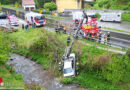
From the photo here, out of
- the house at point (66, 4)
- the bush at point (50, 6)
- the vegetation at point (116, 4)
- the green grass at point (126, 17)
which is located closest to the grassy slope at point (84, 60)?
the green grass at point (126, 17)

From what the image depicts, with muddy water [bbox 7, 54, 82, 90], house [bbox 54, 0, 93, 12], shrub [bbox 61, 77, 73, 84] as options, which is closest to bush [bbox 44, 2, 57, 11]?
house [bbox 54, 0, 93, 12]

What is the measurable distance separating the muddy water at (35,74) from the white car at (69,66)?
122 cm

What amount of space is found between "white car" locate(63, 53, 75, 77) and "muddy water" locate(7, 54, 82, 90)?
1.22m

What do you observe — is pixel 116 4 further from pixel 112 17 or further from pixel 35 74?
pixel 35 74

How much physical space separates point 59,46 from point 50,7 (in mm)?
27062

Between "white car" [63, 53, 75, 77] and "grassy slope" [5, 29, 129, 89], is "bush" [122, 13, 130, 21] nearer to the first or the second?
"grassy slope" [5, 29, 129, 89]

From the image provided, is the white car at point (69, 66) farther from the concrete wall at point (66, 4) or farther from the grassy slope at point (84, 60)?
the concrete wall at point (66, 4)

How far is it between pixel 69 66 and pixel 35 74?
423 centimetres

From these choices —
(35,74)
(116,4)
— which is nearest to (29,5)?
(116,4)

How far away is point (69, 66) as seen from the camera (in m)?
16.6

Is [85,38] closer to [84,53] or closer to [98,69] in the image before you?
[84,53]

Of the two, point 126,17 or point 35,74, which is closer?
point 35,74

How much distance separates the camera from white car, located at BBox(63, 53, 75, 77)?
16312 mm

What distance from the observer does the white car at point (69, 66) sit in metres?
16.3
